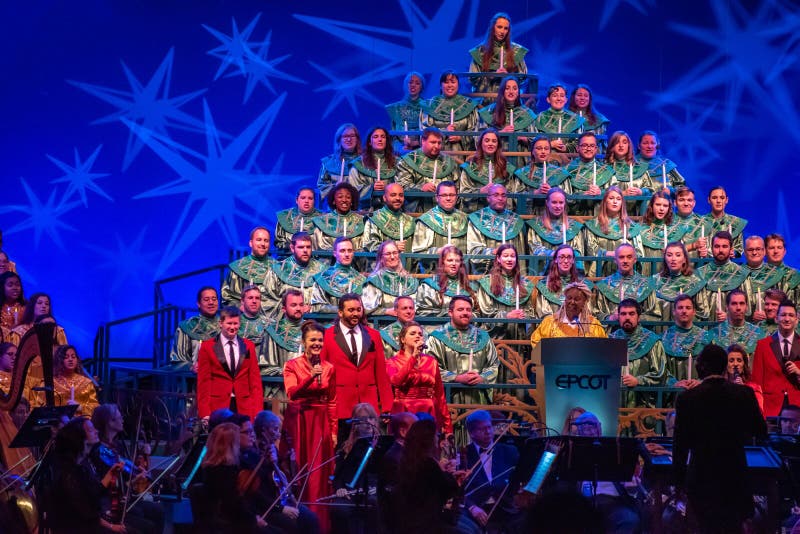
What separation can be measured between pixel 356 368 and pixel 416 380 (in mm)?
420

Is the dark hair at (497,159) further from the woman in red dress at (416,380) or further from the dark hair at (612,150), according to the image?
the woman in red dress at (416,380)

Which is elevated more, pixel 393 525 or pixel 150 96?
pixel 150 96

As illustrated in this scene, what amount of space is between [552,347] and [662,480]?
51.7 inches

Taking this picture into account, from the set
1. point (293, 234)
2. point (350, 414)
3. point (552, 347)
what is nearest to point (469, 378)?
point (350, 414)

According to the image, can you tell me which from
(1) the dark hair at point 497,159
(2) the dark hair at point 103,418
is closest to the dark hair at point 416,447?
(2) the dark hair at point 103,418

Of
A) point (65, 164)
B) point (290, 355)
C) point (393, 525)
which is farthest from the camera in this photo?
point (65, 164)

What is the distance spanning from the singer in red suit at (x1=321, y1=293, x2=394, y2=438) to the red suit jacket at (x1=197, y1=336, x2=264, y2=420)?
A: 0.58 meters

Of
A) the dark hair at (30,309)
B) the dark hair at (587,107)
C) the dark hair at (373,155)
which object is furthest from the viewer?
the dark hair at (587,107)

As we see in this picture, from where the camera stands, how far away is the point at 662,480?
6078 millimetres

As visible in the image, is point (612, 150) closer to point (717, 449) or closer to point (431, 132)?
point (431, 132)

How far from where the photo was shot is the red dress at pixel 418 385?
27.1 ft

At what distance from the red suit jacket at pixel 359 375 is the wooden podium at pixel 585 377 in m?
1.52

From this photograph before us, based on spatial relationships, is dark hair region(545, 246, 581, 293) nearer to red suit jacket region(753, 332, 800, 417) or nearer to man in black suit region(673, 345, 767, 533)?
red suit jacket region(753, 332, 800, 417)

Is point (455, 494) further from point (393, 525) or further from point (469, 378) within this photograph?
point (469, 378)
